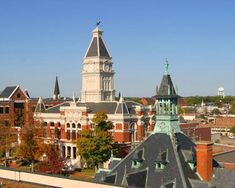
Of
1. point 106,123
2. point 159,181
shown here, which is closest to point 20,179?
point 159,181

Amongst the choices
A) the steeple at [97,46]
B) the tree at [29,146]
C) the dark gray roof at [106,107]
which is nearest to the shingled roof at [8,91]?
the steeple at [97,46]

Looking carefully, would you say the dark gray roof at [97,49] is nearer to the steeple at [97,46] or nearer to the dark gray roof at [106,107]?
the steeple at [97,46]

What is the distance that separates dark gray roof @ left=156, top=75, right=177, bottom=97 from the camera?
34.2 meters

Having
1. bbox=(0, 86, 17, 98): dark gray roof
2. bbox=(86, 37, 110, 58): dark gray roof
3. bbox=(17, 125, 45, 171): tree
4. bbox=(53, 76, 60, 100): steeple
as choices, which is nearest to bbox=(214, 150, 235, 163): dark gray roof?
bbox=(17, 125, 45, 171): tree

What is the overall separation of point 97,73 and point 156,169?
56988mm

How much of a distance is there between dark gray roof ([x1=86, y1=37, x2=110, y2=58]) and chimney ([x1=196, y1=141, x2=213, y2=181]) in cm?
5866

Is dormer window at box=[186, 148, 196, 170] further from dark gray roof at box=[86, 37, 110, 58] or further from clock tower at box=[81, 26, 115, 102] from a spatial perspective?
dark gray roof at box=[86, 37, 110, 58]

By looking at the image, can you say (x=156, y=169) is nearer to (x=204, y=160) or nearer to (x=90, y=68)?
(x=204, y=160)

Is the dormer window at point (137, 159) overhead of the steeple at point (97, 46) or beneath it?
beneath

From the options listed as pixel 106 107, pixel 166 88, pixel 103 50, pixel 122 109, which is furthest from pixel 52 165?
pixel 103 50

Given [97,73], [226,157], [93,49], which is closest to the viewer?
[226,157]

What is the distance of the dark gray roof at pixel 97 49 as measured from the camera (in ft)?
284

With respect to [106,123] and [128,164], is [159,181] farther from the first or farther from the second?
[106,123]

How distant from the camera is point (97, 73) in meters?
85.9
